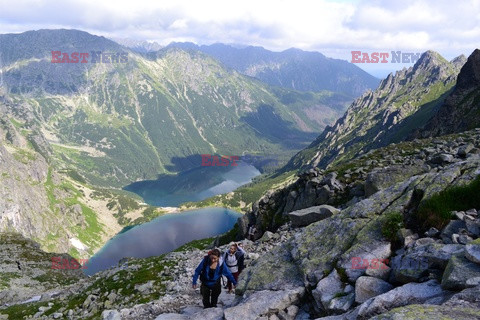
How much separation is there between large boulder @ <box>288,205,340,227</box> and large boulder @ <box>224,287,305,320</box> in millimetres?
17859

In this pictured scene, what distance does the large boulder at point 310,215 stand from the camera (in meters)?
33.3

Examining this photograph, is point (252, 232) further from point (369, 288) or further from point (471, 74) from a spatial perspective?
point (471, 74)

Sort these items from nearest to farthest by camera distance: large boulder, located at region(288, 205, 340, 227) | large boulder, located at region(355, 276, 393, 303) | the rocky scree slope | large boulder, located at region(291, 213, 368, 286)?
the rocky scree slope
large boulder, located at region(355, 276, 393, 303)
large boulder, located at region(291, 213, 368, 286)
large boulder, located at region(288, 205, 340, 227)

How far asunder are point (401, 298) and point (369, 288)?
1.74 m

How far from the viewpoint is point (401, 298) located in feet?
36.3

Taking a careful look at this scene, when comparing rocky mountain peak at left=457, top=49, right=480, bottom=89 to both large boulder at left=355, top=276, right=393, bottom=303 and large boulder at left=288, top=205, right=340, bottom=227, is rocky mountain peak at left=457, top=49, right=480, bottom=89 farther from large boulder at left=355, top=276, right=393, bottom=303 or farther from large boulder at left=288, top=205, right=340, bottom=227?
large boulder at left=355, top=276, right=393, bottom=303

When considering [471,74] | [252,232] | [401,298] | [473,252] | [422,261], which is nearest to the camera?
[473,252]

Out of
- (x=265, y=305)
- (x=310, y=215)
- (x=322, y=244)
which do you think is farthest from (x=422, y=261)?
(x=310, y=215)

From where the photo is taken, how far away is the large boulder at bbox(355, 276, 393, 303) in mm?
12484

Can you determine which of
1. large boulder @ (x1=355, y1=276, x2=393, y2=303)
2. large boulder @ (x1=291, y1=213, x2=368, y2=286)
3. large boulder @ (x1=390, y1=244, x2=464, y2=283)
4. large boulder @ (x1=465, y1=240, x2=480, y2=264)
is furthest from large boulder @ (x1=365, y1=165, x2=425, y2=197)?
large boulder @ (x1=465, y1=240, x2=480, y2=264)

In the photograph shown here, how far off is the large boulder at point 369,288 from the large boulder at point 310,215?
19.9m

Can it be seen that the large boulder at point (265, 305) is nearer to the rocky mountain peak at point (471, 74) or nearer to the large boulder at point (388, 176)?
the large boulder at point (388, 176)

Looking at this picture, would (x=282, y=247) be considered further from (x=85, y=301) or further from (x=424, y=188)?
(x=85, y=301)

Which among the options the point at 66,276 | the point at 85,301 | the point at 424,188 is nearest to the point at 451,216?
the point at 424,188
